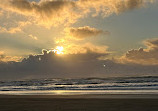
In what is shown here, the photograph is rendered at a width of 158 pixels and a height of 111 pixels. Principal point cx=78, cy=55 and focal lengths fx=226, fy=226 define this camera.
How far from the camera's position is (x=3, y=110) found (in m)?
14.9

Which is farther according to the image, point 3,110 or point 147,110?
point 3,110

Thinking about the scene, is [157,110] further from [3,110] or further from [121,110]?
[3,110]

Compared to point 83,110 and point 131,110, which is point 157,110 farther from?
point 83,110

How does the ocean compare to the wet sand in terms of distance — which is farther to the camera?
→ the ocean

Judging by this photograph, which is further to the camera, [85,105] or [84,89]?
[84,89]

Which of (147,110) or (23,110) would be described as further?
(23,110)

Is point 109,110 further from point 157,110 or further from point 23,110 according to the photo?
point 23,110

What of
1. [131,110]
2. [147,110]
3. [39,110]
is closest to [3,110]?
→ [39,110]

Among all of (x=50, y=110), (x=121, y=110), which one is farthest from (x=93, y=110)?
(x=50, y=110)

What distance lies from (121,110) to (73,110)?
2958mm

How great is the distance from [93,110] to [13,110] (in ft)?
17.0

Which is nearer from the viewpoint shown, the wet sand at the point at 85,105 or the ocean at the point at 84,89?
the wet sand at the point at 85,105

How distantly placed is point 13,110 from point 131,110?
750cm

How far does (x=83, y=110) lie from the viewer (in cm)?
1401
